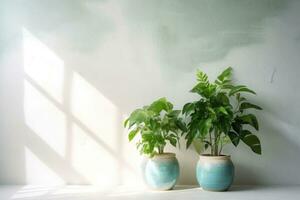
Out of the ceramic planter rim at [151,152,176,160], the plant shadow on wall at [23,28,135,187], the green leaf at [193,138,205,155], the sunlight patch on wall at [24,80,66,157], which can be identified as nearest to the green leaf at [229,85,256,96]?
the green leaf at [193,138,205,155]

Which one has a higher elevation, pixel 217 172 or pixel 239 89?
pixel 239 89

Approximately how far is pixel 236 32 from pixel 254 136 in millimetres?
633

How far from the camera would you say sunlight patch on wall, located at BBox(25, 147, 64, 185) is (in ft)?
7.48

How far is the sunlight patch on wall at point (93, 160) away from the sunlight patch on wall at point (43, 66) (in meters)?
0.28

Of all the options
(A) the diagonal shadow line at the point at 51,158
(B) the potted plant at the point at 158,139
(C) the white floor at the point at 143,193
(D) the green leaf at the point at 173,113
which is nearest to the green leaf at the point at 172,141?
(B) the potted plant at the point at 158,139

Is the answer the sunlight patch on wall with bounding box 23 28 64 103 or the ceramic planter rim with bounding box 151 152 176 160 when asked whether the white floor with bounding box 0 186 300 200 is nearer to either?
the ceramic planter rim with bounding box 151 152 176 160

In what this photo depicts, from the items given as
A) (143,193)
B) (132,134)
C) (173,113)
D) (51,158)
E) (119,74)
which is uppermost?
(119,74)

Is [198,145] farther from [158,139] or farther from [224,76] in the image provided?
[224,76]

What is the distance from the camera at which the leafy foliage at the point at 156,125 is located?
202 cm

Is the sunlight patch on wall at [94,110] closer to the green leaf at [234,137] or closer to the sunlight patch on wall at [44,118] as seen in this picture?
the sunlight patch on wall at [44,118]

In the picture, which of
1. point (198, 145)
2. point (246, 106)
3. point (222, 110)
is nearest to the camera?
point (222, 110)

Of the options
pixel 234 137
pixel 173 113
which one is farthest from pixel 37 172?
pixel 234 137

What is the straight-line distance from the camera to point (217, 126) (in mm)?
1983

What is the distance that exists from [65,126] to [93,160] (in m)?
0.27
